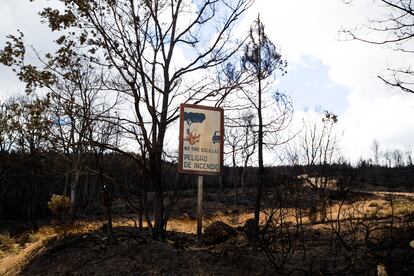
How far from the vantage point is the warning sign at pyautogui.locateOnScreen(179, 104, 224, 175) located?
7.23 m

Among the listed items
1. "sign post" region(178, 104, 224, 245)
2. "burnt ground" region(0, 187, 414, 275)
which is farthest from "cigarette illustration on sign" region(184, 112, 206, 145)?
"burnt ground" region(0, 187, 414, 275)

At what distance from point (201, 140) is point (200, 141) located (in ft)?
0.08

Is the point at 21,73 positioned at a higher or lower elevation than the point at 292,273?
higher

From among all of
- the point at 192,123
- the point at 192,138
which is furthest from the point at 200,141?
the point at 192,123

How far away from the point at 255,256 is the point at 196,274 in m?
0.92

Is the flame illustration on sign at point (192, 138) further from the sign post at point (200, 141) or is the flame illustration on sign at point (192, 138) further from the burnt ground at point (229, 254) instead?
the burnt ground at point (229, 254)

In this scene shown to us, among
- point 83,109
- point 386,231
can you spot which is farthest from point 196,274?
point 83,109

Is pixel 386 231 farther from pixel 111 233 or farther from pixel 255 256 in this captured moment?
pixel 111 233

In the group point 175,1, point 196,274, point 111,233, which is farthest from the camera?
point 175,1

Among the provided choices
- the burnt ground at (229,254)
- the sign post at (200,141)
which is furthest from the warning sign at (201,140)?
the burnt ground at (229,254)

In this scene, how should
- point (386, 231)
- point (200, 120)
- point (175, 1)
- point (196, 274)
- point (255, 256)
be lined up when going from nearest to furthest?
point (196, 274) → point (255, 256) → point (386, 231) → point (200, 120) → point (175, 1)

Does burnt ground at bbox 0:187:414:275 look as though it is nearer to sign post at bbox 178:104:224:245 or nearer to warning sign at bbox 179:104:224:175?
sign post at bbox 178:104:224:245

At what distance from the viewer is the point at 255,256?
20.5 ft

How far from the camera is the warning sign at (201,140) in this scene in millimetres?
7234
